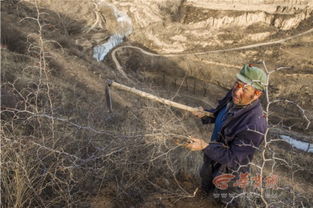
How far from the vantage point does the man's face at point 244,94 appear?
8.85 ft

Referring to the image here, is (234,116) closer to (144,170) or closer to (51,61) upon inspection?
(144,170)

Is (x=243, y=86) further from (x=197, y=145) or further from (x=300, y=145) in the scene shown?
(x=300, y=145)

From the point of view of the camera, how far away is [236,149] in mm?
2730

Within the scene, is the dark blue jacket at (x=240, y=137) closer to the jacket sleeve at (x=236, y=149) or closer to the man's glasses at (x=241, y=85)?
the jacket sleeve at (x=236, y=149)

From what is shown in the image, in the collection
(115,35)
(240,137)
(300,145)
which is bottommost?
(300,145)

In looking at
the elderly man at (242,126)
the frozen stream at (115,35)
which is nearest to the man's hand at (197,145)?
the elderly man at (242,126)

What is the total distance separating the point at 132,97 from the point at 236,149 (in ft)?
28.6

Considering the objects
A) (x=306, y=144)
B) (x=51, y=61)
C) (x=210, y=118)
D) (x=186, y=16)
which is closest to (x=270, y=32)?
(x=186, y=16)

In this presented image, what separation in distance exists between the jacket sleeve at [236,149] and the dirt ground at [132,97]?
0.86ft

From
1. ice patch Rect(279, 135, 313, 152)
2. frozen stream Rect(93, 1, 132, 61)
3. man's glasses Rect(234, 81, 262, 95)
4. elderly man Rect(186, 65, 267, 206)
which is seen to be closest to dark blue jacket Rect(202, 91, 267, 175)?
elderly man Rect(186, 65, 267, 206)

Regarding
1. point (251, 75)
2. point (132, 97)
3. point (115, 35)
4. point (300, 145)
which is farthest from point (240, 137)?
point (115, 35)

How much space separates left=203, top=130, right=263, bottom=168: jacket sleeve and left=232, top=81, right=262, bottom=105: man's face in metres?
0.28

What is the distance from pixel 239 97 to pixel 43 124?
105 inches

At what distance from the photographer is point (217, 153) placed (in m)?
2.77
